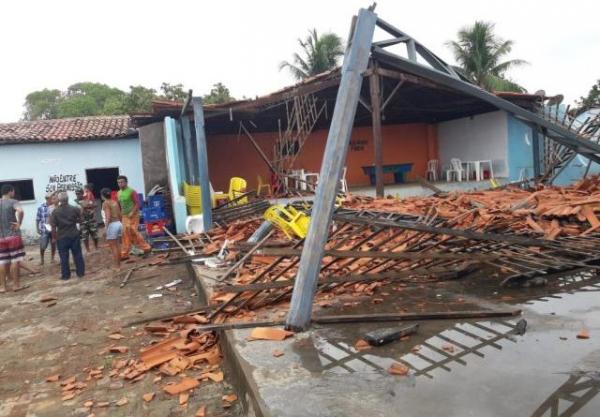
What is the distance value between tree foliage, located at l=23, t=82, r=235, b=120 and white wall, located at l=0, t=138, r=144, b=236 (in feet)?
5.87

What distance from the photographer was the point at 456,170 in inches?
674

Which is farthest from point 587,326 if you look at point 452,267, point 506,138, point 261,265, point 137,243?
point 506,138

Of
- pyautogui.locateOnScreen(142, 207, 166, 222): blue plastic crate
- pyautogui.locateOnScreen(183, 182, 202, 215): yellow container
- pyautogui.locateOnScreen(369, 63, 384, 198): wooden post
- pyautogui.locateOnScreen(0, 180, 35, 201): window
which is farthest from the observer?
pyautogui.locateOnScreen(0, 180, 35, 201): window

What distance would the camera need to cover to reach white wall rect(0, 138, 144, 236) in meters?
15.2

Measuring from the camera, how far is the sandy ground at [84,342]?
3.73m

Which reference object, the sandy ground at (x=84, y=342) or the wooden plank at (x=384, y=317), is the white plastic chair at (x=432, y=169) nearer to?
the sandy ground at (x=84, y=342)

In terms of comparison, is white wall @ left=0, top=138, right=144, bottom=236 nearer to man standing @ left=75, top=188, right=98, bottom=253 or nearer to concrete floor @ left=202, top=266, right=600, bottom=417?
man standing @ left=75, top=188, right=98, bottom=253

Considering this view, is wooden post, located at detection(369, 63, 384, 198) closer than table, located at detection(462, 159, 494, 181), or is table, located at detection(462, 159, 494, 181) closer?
wooden post, located at detection(369, 63, 384, 198)

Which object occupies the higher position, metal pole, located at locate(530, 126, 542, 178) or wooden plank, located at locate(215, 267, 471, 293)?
metal pole, located at locate(530, 126, 542, 178)

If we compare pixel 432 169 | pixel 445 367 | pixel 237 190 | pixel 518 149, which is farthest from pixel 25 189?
pixel 518 149

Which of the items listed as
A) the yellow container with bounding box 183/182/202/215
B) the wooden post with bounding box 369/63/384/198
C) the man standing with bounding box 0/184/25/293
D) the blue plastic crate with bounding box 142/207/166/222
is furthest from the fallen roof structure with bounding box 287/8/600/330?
the blue plastic crate with bounding box 142/207/166/222

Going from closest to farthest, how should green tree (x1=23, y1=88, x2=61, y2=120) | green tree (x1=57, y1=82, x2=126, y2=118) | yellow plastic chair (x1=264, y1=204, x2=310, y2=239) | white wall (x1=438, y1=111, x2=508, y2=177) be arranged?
yellow plastic chair (x1=264, y1=204, x2=310, y2=239), white wall (x1=438, y1=111, x2=508, y2=177), green tree (x1=57, y1=82, x2=126, y2=118), green tree (x1=23, y1=88, x2=61, y2=120)

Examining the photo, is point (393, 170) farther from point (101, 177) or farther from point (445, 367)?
point (445, 367)

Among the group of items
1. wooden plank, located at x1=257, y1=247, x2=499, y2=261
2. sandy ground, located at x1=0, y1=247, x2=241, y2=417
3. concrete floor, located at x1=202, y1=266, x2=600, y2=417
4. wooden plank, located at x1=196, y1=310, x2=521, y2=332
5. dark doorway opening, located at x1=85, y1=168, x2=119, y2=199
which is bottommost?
sandy ground, located at x1=0, y1=247, x2=241, y2=417
